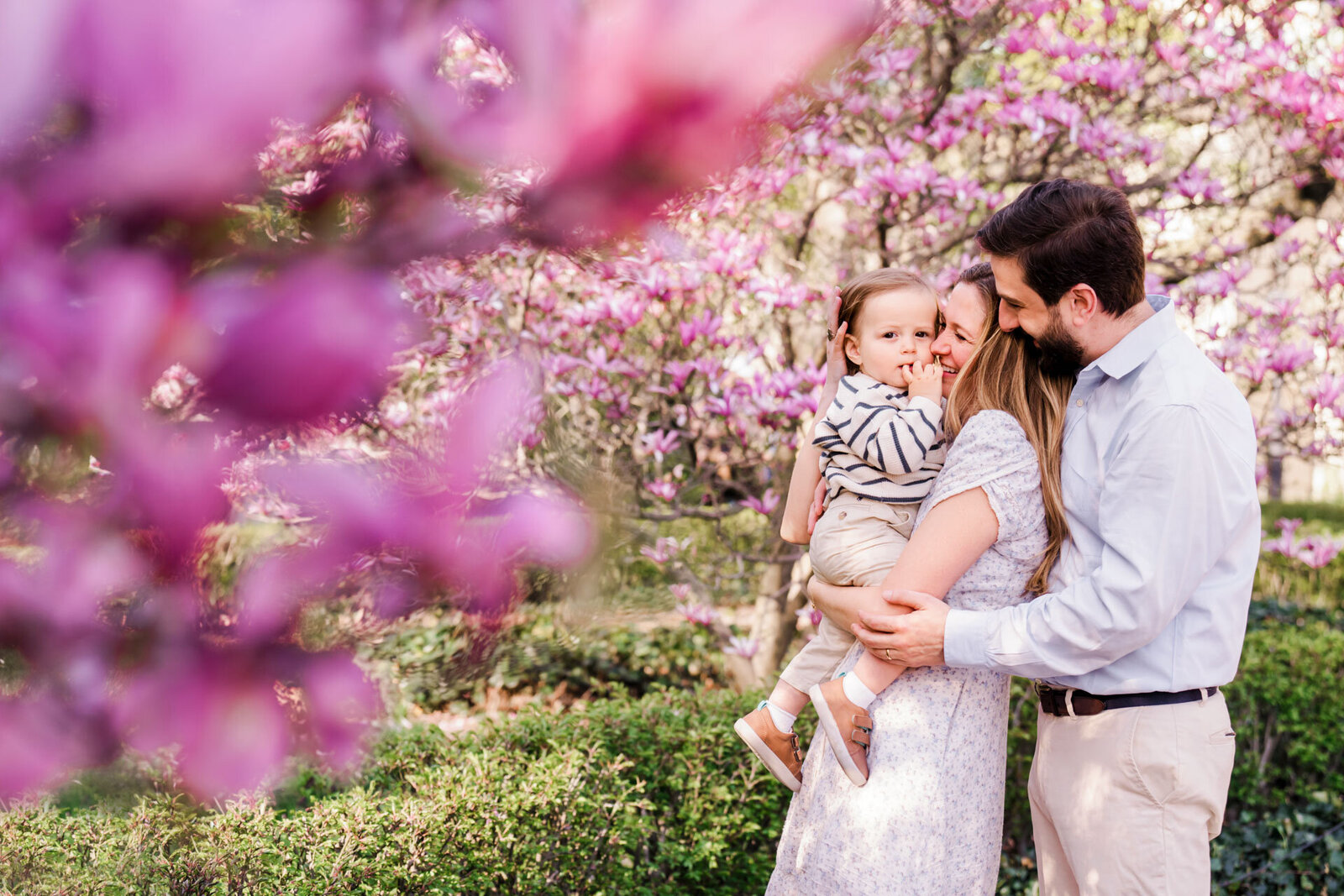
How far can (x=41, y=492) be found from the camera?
0.42 metres

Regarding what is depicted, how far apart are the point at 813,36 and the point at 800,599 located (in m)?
4.40

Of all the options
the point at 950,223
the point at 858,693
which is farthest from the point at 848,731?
the point at 950,223

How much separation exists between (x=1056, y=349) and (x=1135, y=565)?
0.49 m

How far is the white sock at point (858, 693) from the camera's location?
205 cm

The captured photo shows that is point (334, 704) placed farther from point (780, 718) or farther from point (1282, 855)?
point (1282, 855)

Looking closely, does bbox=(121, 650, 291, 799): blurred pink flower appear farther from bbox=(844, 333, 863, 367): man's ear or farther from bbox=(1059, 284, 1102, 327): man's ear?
bbox=(844, 333, 863, 367): man's ear

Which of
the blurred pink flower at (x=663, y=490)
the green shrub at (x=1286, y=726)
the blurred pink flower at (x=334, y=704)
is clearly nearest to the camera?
the blurred pink flower at (x=334, y=704)

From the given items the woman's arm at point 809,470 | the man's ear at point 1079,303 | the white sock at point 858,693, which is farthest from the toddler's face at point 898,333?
the white sock at point 858,693

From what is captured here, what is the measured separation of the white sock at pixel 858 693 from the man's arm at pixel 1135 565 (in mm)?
189

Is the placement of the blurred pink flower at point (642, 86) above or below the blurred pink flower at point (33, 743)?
above

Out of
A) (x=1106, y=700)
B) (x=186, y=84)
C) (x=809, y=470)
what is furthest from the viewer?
(x=809, y=470)

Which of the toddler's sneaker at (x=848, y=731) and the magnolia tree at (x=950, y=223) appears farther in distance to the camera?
Answer: the magnolia tree at (x=950, y=223)

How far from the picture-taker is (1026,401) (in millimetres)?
2117

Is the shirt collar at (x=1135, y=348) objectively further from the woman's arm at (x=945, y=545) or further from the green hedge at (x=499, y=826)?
the green hedge at (x=499, y=826)
